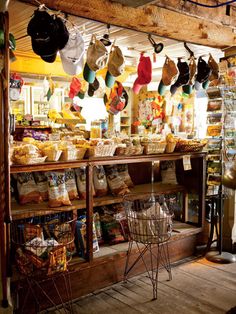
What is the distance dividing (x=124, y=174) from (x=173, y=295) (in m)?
1.28

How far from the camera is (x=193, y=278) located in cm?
319

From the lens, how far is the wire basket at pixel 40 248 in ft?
7.62

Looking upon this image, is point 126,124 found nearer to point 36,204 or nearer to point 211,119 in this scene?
point 211,119

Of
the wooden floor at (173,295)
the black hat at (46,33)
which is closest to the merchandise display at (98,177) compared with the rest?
the black hat at (46,33)

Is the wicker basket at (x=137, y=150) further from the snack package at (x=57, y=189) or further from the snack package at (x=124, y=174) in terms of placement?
the snack package at (x=57, y=189)

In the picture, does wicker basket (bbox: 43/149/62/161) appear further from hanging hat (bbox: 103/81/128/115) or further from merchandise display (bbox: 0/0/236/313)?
hanging hat (bbox: 103/81/128/115)

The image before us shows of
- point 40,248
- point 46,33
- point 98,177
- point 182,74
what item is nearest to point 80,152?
point 98,177

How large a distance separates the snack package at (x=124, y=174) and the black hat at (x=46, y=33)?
1.44m

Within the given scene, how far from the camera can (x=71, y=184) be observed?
3.07 m

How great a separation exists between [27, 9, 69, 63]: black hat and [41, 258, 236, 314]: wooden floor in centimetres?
196

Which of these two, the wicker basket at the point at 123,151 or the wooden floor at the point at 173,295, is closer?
the wooden floor at the point at 173,295

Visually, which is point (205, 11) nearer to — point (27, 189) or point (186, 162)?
point (186, 162)

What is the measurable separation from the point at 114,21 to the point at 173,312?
236cm

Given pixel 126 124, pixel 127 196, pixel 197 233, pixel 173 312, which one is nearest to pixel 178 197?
pixel 197 233
